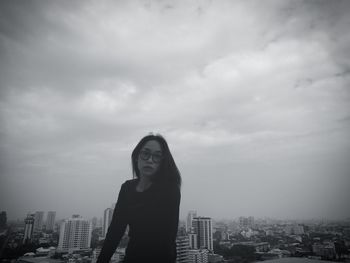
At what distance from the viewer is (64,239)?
17.1m

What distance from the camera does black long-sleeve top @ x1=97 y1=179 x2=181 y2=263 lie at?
3.18 ft

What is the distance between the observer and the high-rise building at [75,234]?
17.0 m

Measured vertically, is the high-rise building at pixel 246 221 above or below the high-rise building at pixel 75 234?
below

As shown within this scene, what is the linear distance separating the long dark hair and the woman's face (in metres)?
0.02

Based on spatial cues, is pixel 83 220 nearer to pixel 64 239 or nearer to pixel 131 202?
pixel 64 239

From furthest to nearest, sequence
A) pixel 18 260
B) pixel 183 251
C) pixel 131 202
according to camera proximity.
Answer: pixel 183 251 → pixel 18 260 → pixel 131 202

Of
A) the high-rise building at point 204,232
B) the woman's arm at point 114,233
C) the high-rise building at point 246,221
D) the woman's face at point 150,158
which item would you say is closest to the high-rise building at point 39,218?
the high-rise building at point 204,232

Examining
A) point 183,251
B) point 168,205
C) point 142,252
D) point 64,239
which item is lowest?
point 64,239

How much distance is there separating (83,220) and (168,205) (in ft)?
66.7

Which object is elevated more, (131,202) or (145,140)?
(145,140)

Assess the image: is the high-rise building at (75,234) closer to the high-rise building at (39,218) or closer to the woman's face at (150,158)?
the high-rise building at (39,218)

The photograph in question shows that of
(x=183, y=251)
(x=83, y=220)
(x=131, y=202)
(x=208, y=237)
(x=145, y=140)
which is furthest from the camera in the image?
(x=83, y=220)

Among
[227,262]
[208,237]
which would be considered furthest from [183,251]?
[208,237]

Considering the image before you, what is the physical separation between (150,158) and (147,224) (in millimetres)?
337
